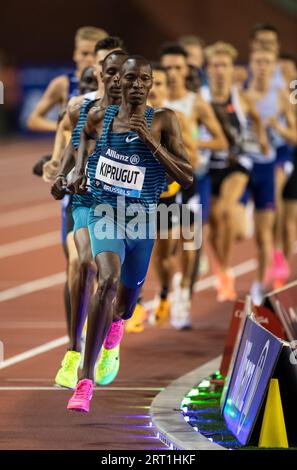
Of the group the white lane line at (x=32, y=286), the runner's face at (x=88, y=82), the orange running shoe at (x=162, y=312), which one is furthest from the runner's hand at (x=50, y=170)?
the white lane line at (x=32, y=286)

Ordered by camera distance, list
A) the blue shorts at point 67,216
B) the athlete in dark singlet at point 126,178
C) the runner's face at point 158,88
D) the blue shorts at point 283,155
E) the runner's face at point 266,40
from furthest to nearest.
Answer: the blue shorts at point 283,155, the runner's face at point 266,40, the runner's face at point 158,88, the blue shorts at point 67,216, the athlete in dark singlet at point 126,178

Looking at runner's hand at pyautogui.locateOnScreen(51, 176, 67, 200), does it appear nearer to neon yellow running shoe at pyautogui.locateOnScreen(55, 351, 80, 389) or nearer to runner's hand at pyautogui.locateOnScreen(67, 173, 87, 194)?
runner's hand at pyautogui.locateOnScreen(67, 173, 87, 194)

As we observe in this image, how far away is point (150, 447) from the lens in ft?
25.7

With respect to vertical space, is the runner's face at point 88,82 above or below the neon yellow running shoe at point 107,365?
above

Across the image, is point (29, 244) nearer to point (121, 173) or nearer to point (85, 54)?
point (85, 54)

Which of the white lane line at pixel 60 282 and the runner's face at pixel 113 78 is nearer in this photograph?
the runner's face at pixel 113 78

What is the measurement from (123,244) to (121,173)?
0.43 meters

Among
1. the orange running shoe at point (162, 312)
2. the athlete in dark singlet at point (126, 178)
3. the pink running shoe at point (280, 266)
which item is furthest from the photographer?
the pink running shoe at point (280, 266)

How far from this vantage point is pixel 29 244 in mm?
20516

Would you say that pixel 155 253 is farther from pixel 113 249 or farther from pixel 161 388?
pixel 113 249

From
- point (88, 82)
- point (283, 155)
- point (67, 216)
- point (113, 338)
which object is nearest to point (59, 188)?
point (113, 338)

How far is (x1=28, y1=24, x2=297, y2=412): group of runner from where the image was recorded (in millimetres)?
8594

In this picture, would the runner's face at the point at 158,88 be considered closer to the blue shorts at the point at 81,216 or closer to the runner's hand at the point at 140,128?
the blue shorts at the point at 81,216

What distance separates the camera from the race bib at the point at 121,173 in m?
8.59
